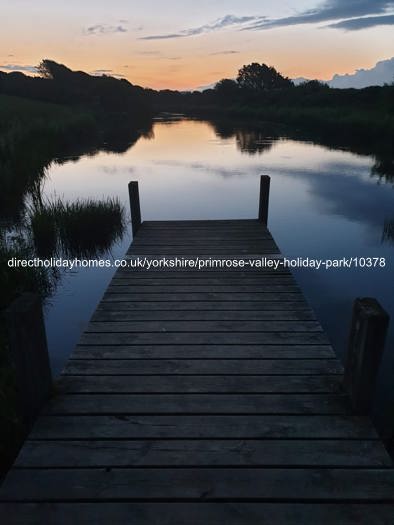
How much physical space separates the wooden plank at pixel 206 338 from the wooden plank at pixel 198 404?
2.82 feet

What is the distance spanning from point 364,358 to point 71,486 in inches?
89.0

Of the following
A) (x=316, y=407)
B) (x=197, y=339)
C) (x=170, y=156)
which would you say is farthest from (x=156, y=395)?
(x=170, y=156)

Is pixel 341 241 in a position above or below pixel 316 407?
below

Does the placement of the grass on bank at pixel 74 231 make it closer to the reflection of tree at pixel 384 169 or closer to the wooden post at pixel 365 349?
the wooden post at pixel 365 349

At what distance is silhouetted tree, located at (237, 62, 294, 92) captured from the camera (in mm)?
111438

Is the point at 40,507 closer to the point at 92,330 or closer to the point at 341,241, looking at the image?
the point at 92,330

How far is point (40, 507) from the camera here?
7.82 ft

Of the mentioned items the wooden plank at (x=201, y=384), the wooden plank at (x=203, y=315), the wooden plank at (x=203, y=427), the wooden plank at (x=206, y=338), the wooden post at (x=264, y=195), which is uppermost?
the wooden post at (x=264, y=195)

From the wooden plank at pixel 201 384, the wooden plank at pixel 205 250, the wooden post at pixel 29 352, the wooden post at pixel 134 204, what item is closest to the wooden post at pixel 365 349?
the wooden plank at pixel 201 384

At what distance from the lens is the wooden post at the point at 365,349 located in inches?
111

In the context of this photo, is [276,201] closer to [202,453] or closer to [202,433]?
[202,433]

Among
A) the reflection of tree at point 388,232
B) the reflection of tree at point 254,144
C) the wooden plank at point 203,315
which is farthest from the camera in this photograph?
the reflection of tree at point 254,144

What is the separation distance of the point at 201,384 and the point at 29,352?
58.3 inches

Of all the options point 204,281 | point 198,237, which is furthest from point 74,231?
point 204,281
